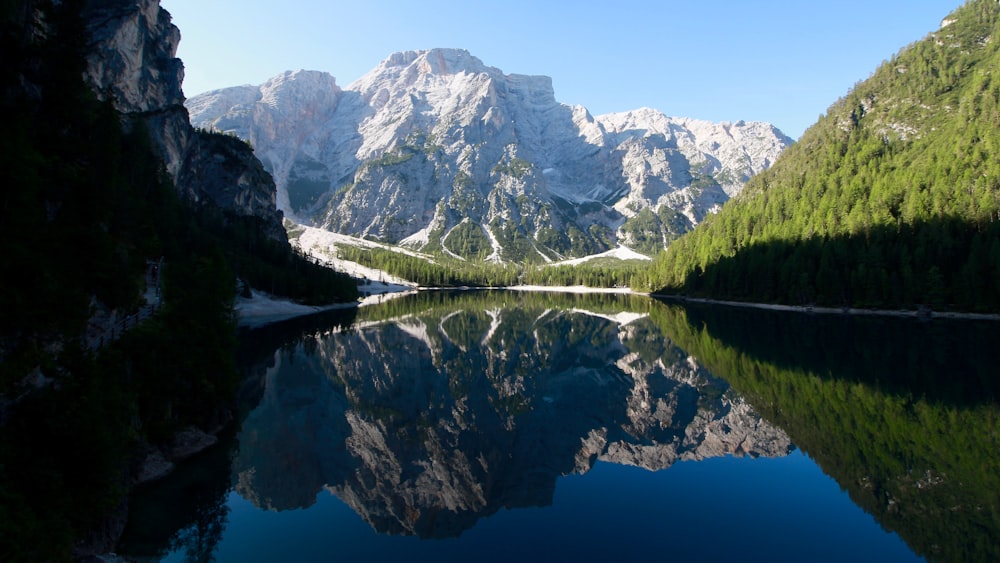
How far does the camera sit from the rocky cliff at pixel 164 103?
102812 millimetres

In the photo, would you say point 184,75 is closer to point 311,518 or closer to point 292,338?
point 292,338

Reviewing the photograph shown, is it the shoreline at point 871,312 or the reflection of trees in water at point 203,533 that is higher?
the shoreline at point 871,312

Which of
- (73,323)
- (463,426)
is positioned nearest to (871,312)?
(463,426)

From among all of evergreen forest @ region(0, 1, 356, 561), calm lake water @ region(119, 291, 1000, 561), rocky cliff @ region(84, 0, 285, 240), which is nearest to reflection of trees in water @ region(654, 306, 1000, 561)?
calm lake water @ region(119, 291, 1000, 561)

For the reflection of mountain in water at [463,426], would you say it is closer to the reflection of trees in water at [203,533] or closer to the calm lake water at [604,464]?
the calm lake water at [604,464]

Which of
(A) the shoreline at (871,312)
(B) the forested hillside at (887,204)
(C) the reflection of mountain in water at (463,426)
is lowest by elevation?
(C) the reflection of mountain in water at (463,426)

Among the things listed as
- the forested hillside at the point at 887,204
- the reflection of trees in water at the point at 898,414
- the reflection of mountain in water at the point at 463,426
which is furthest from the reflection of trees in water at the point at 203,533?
the forested hillside at the point at 887,204

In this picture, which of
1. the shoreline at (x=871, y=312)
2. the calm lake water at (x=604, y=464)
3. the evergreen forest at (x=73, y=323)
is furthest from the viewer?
the shoreline at (x=871, y=312)

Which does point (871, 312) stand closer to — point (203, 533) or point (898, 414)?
point (898, 414)

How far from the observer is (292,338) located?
7481 cm

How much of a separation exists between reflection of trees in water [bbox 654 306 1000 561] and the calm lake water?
0.51 feet

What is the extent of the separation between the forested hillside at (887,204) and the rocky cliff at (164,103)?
446ft

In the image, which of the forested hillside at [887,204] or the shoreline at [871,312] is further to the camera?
the forested hillside at [887,204]

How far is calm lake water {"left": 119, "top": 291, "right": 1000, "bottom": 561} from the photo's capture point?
1872cm
